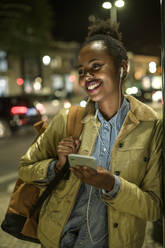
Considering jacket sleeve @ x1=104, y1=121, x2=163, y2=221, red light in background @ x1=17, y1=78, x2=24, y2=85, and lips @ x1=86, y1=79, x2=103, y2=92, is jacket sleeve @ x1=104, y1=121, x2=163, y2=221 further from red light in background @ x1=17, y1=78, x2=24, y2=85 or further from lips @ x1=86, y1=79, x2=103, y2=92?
red light in background @ x1=17, y1=78, x2=24, y2=85

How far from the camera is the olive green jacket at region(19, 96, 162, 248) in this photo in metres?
1.75

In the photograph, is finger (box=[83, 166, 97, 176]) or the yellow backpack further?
the yellow backpack

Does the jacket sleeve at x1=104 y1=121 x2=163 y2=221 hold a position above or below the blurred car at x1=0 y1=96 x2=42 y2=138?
above

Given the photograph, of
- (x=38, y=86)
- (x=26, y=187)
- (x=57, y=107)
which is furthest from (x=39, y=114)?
(x=38, y=86)

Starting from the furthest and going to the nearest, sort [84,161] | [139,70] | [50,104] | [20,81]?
[20,81], [50,104], [139,70], [84,161]

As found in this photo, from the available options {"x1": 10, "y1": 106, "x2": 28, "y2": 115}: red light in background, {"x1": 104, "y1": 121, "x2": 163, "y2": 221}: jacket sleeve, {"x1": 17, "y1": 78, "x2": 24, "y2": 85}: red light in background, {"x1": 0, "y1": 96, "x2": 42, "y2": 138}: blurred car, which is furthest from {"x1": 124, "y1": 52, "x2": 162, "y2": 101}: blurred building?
{"x1": 17, "y1": 78, "x2": 24, "y2": 85}: red light in background

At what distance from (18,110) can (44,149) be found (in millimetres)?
12924

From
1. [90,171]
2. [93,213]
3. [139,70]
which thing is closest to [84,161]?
[90,171]

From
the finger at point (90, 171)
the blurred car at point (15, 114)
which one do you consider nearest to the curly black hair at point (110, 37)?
the finger at point (90, 171)

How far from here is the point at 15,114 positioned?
1454 centimetres

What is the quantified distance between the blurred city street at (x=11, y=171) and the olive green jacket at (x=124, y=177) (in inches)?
19.2

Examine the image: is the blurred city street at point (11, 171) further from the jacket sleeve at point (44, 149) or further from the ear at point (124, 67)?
the jacket sleeve at point (44, 149)

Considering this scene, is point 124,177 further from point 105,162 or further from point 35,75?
point 35,75

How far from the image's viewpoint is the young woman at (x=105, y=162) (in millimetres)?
1786
